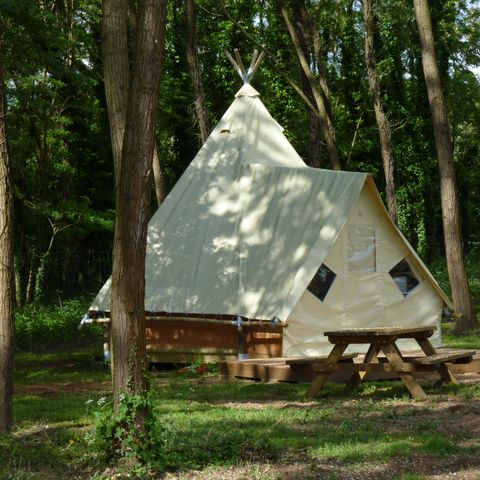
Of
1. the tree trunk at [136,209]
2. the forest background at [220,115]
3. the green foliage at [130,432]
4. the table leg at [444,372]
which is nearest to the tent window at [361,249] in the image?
the table leg at [444,372]

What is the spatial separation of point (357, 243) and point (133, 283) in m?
8.34

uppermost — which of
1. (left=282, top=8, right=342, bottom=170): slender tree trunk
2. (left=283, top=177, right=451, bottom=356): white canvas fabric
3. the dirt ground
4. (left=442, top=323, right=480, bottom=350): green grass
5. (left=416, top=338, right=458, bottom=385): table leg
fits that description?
(left=282, top=8, right=342, bottom=170): slender tree trunk

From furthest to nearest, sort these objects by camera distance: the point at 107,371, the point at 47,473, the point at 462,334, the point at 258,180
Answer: the point at 462,334 → the point at 258,180 → the point at 107,371 → the point at 47,473

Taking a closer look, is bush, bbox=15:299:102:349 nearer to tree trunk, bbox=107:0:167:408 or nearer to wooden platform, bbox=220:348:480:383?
wooden platform, bbox=220:348:480:383

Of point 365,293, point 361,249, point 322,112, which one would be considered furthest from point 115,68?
point 322,112

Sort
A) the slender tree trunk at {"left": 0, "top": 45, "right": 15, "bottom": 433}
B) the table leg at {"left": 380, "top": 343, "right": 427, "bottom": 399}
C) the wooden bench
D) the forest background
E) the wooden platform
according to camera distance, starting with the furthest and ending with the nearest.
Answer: the forest background < the wooden platform < the wooden bench < the table leg at {"left": 380, "top": 343, "right": 427, "bottom": 399} < the slender tree trunk at {"left": 0, "top": 45, "right": 15, "bottom": 433}

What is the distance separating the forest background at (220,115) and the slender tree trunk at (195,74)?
0.11 metres

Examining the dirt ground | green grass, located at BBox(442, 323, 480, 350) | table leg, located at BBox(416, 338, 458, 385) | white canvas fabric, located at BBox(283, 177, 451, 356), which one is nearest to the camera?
the dirt ground

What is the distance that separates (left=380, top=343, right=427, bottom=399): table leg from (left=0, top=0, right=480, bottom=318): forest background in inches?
376

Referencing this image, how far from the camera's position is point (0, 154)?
8594 millimetres

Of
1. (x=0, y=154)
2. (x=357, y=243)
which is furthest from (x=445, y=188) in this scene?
(x=0, y=154)

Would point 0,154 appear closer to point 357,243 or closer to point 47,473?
point 47,473

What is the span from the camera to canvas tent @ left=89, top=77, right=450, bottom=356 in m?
14.0

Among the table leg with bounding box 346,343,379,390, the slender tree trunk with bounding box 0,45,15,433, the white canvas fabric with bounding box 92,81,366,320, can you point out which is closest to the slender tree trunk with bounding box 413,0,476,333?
the white canvas fabric with bounding box 92,81,366,320
